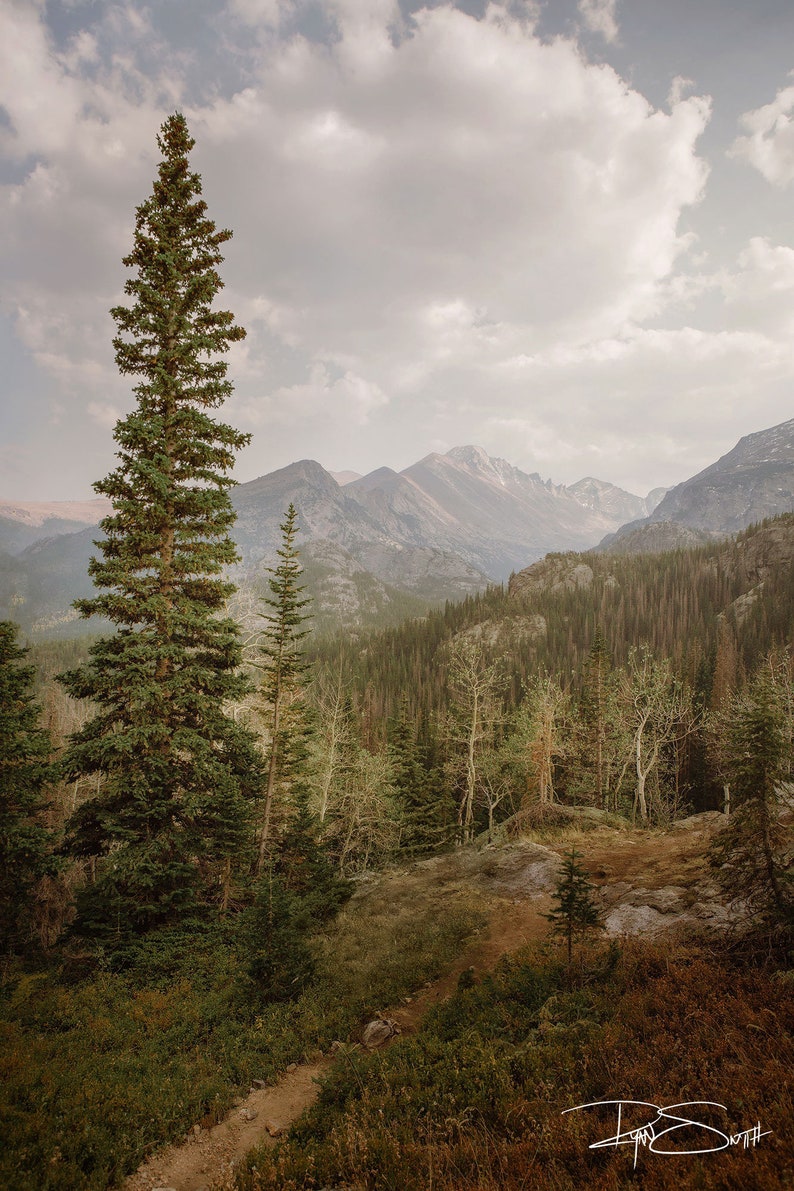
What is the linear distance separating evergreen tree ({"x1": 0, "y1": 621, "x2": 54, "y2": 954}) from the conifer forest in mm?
86

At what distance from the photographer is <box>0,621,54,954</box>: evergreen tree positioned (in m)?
12.3

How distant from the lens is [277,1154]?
7043mm

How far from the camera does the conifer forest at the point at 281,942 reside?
6.22 m

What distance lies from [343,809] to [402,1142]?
95.5ft

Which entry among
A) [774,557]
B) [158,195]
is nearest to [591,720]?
[158,195]

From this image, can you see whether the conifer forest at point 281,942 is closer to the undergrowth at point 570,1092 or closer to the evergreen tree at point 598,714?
the undergrowth at point 570,1092

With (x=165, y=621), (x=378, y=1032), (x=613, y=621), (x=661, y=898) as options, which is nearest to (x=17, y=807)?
(x=165, y=621)

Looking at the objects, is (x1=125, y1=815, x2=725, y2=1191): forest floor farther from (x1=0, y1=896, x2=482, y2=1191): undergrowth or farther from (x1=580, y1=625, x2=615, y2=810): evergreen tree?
(x1=580, y1=625, x2=615, y2=810): evergreen tree

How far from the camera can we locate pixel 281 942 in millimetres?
12492

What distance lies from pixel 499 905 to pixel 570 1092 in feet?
37.8

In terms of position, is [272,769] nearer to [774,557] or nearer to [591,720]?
[591,720]

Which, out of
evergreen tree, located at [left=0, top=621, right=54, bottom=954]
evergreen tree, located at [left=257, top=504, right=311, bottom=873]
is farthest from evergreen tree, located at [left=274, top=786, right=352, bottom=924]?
evergreen tree, located at [left=0, top=621, right=54, bottom=954]
